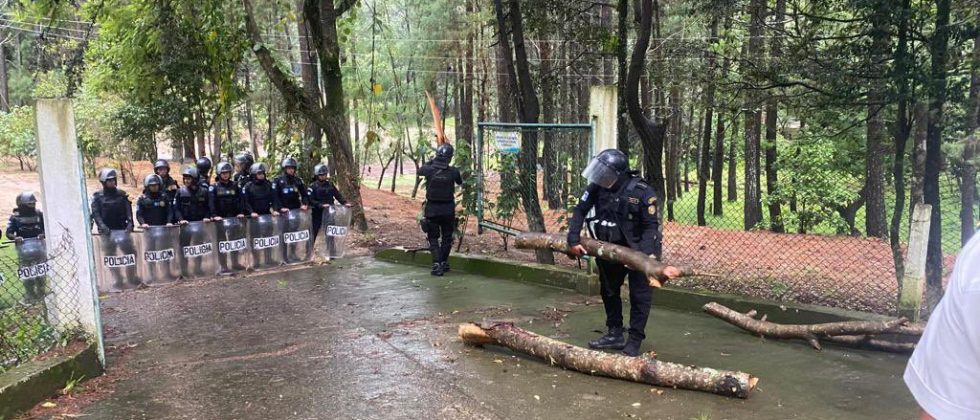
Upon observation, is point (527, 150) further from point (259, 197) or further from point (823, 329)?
point (823, 329)

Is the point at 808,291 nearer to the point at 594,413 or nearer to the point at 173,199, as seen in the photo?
the point at 594,413

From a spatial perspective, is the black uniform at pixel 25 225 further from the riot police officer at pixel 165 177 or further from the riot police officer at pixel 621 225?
the riot police officer at pixel 621 225

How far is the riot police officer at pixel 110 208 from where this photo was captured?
8.75 m

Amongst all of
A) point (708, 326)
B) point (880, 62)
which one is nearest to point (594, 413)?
point (708, 326)

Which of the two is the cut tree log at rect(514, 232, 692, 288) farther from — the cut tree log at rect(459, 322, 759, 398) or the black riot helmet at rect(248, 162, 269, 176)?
the black riot helmet at rect(248, 162, 269, 176)

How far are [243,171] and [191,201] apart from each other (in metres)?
1.28

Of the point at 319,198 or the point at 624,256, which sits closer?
the point at 624,256

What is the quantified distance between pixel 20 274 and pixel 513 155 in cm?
591

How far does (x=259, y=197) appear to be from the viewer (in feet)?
32.9

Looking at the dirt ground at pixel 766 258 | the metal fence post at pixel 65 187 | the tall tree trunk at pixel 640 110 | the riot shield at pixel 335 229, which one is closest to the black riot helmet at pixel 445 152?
the dirt ground at pixel 766 258

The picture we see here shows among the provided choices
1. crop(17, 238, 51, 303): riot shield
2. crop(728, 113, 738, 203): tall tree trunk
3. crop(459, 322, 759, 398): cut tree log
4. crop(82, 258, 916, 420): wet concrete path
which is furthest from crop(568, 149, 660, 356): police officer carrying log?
crop(728, 113, 738, 203): tall tree trunk

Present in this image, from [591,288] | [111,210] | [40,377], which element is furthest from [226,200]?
[591,288]

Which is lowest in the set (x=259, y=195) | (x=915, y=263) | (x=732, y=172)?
(x=732, y=172)

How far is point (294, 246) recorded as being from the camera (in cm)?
1022
